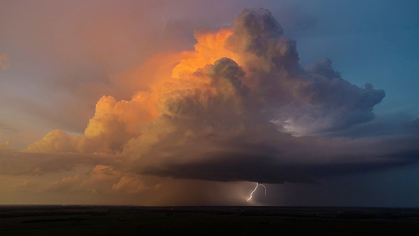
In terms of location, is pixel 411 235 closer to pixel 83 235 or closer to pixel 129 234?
pixel 129 234

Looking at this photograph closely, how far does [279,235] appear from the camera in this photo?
82.8 m

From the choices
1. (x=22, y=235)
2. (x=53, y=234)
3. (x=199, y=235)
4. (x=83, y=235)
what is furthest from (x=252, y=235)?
(x=22, y=235)

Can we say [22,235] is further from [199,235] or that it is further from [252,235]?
[252,235]

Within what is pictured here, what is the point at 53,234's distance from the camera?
8256cm

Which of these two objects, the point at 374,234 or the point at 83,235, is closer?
the point at 83,235

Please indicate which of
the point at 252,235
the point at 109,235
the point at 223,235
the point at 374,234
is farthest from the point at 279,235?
the point at 109,235

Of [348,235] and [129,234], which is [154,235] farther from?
[348,235]

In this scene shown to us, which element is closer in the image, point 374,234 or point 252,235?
point 252,235

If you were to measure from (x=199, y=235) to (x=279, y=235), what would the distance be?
1999cm

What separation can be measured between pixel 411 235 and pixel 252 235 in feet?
134

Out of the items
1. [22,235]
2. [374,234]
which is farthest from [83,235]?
[374,234]

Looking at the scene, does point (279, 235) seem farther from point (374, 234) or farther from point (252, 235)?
point (374, 234)

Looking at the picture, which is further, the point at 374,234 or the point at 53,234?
the point at 374,234

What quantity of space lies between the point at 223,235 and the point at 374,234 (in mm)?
42021
